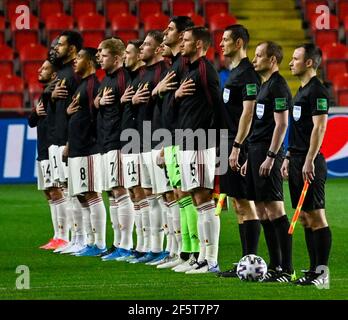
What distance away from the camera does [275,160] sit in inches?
404

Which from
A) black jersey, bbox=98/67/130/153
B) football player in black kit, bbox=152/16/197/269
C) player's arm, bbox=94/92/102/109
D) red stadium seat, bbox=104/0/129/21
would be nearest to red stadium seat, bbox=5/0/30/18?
red stadium seat, bbox=104/0/129/21

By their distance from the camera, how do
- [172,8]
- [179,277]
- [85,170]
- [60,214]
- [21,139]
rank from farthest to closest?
[172,8] → [21,139] → [60,214] → [85,170] → [179,277]

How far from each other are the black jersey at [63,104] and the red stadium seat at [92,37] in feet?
31.6

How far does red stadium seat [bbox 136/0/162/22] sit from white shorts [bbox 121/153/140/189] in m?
12.1

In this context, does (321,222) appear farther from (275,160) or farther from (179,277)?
(179,277)

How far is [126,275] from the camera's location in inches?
436

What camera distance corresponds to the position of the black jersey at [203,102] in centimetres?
1091

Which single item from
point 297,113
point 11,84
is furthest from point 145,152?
point 11,84

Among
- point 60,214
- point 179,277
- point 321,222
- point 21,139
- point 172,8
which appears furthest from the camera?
point 172,8

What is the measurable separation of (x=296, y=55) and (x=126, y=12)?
14807 millimetres

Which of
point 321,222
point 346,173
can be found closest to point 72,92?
point 321,222

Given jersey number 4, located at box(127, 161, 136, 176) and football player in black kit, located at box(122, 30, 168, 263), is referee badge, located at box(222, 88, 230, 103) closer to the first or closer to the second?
football player in black kit, located at box(122, 30, 168, 263)

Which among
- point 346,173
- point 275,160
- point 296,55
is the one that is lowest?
point 346,173

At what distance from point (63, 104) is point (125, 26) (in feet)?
33.7
